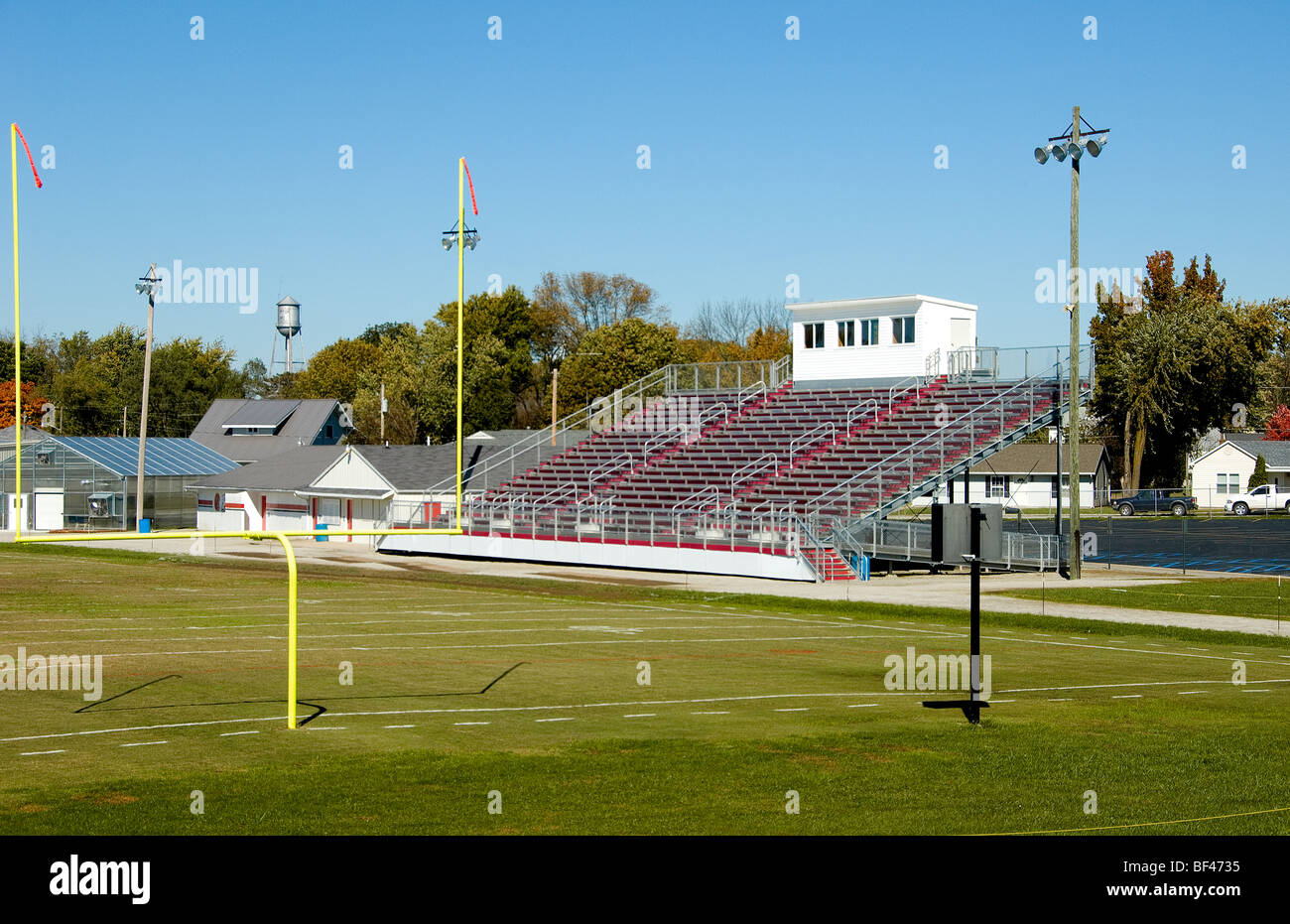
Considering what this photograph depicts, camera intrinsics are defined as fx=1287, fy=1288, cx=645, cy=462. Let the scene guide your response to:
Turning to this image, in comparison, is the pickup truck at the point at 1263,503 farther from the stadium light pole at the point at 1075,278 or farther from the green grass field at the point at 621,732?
the green grass field at the point at 621,732

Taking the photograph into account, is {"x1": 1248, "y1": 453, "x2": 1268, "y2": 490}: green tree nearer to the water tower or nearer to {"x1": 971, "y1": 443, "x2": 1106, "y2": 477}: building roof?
{"x1": 971, "y1": 443, "x2": 1106, "y2": 477}: building roof

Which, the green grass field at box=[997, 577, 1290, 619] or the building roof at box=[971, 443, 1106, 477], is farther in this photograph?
the building roof at box=[971, 443, 1106, 477]

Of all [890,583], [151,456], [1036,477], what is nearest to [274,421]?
[151,456]

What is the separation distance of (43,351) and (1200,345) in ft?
350

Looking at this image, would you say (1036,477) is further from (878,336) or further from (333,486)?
(333,486)

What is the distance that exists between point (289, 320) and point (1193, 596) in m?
113

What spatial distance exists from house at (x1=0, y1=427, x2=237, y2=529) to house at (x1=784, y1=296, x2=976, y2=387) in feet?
102

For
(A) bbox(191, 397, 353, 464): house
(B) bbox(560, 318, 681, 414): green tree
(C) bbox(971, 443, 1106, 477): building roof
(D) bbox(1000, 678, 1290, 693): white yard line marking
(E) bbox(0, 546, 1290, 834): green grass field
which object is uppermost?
(B) bbox(560, 318, 681, 414): green tree

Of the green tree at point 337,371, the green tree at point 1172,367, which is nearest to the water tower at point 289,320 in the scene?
the green tree at point 337,371

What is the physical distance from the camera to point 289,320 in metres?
131

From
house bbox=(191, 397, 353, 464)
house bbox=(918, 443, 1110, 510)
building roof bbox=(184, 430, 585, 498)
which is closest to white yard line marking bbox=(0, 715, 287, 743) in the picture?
building roof bbox=(184, 430, 585, 498)

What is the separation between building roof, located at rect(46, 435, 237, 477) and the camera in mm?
59469
